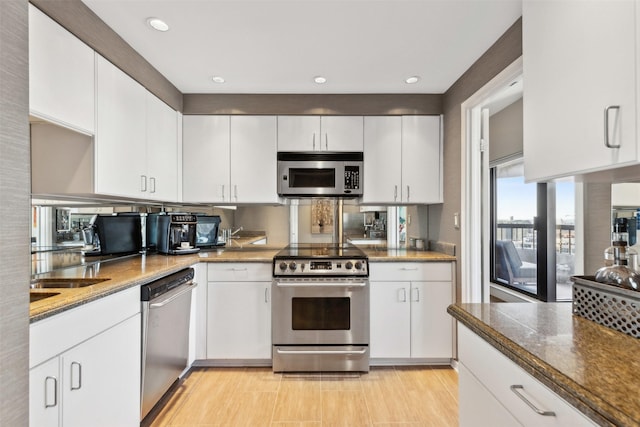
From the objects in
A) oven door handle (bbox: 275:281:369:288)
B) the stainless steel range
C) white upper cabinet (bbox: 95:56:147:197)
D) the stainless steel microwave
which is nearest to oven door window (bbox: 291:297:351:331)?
the stainless steel range

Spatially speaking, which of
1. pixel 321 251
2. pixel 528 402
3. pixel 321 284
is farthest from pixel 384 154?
pixel 528 402

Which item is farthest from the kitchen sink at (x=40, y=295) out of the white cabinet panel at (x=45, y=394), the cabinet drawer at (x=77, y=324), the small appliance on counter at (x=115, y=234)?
the small appliance on counter at (x=115, y=234)

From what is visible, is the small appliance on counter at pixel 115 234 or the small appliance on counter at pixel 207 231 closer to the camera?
the small appliance on counter at pixel 115 234

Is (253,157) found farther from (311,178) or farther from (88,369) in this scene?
(88,369)

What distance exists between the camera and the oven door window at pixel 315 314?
262cm

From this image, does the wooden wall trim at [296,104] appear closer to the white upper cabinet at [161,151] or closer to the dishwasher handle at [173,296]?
the white upper cabinet at [161,151]

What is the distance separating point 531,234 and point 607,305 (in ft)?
9.93

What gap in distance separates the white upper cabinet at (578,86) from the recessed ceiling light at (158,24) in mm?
1854

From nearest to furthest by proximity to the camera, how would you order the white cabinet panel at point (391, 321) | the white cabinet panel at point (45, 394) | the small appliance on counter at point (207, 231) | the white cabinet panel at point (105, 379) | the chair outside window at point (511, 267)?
1. the white cabinet panel at point (45, 394)
2. the white cabinet panel at point (105, 379)
3. the white cabinet panel at point (391, 321)
4. the small appliance on counter at point (207, 231)
5. the chair outside window at point (511, 267)

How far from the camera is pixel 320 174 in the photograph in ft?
10.0

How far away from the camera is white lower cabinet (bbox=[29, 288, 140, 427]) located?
Result: 1188mm

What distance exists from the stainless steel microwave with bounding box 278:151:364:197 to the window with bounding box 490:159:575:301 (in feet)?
5.67

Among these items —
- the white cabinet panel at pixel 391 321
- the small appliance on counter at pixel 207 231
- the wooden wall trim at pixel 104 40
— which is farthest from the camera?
the small appliance on counter at pixel 207 231

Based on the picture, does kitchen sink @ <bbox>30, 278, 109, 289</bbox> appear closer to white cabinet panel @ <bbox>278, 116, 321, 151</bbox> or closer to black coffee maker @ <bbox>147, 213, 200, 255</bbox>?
black coffee maker @ <bbox>147, 213, 200, 255</bbox>
